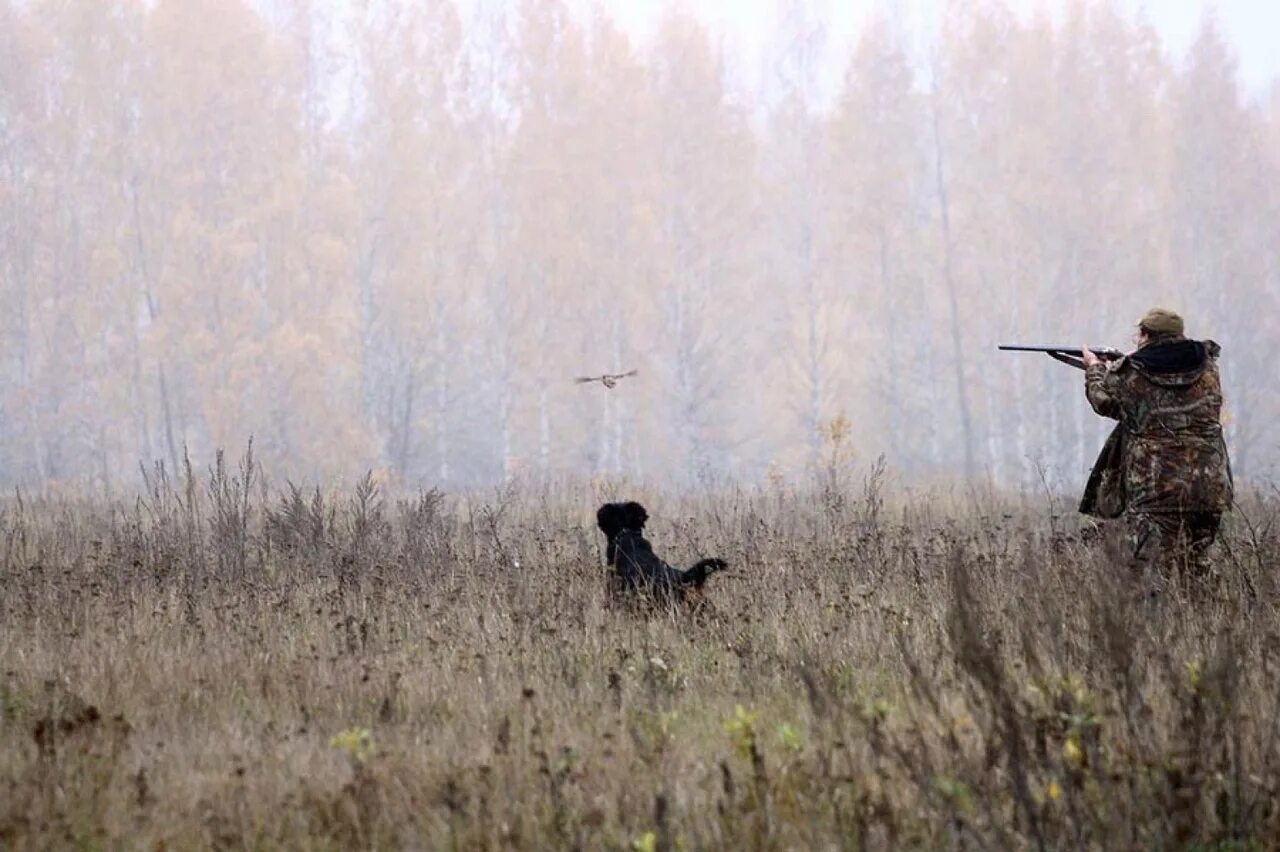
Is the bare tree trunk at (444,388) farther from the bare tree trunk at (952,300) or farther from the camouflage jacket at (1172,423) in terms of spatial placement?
the camouflage jacket at (1172,423)

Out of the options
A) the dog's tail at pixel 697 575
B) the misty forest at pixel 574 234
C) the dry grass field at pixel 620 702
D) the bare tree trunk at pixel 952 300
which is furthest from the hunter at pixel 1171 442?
the bare tree trunk at pixel 952 300

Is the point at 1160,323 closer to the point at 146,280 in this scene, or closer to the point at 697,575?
the point at 697,575

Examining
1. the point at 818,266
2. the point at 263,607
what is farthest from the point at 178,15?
Result: the point at 263,607

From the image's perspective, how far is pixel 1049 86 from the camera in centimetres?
3008

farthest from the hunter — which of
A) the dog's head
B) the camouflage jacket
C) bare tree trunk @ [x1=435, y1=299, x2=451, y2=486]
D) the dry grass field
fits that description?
bare tree trunk @ [x1=435, y1=299, x2=451, y2=486]

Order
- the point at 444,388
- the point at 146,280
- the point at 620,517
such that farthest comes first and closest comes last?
the point at 444,388, the point at 146,280, the point at 620,517

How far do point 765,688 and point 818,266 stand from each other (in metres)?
27.3

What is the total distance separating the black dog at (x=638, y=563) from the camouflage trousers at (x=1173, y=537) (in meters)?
2.24

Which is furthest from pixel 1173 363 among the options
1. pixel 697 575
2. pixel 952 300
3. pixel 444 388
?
pixel 952 300

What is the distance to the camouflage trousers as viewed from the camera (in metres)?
6.16

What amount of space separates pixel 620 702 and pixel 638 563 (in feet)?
5.47

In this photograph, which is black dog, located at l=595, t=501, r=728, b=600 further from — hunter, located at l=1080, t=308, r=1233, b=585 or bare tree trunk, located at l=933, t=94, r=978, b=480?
bare tree trunk, located at l=933, t=94, r=978, b=480

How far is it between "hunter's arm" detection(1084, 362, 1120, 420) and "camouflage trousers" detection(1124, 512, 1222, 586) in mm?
582

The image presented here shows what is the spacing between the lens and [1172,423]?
625 centimetres
